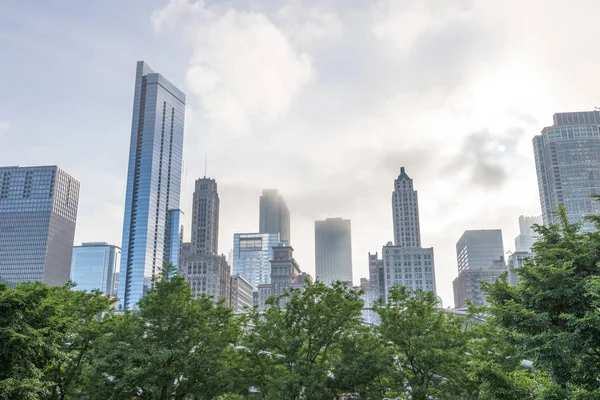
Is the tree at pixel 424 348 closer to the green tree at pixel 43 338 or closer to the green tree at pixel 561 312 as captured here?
the green tree at pixel 561 312

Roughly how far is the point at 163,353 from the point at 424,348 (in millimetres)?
16256

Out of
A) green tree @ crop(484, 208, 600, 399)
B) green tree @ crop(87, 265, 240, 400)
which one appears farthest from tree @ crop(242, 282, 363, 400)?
green tree @ crop(484, 208, 600, 399)

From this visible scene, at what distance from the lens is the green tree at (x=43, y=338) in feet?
77.2

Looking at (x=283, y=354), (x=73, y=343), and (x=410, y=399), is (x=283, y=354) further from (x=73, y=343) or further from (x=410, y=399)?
(x=73, y=343)

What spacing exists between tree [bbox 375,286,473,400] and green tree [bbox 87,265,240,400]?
37.4 feet

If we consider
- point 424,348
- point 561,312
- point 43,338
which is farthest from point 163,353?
point 561,312

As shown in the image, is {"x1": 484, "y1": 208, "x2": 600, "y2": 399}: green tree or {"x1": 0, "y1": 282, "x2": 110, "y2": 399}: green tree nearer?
{"x1": 484, "y1": 208, "x2": 600, "y2": 399}: green tree

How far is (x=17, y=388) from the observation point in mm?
22953

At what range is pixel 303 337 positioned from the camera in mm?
33094

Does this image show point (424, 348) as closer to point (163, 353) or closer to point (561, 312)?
point (561, 312)

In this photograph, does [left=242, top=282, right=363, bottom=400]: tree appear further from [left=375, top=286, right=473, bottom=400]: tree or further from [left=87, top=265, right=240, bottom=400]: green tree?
[left=375, top=286, right=473, bottom=400]: tree

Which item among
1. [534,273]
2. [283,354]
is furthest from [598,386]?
[283,354]

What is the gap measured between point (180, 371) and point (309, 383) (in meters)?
8.18

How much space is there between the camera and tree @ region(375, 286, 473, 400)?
31.5 metres
